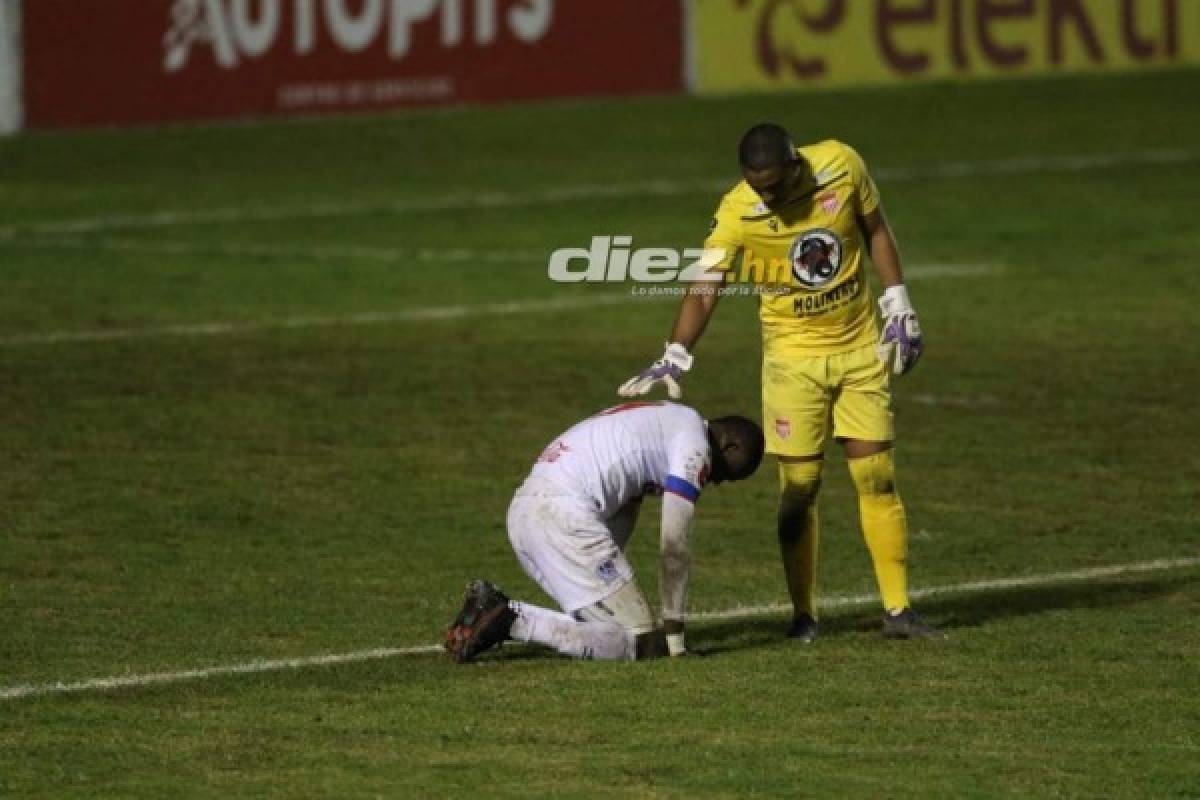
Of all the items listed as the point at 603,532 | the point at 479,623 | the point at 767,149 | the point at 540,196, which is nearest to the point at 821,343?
the point at 767,149

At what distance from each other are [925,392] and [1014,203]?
37.2 ft

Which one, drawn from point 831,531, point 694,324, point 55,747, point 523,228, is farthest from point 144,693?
point 523,228

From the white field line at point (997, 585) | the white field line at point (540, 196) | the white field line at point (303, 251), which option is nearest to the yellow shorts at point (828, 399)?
the white field line at point (997, 585)

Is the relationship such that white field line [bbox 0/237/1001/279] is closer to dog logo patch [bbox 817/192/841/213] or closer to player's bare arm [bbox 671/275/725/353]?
player's bare arm [bbox 671/275/725/353]

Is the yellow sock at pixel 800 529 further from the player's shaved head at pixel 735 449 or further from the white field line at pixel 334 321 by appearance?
the white field line at pixel 334 321

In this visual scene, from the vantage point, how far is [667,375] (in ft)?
39.3

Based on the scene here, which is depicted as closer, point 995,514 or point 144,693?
point 144,693

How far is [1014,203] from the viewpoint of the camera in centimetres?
3020

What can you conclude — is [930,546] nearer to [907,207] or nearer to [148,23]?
[907,207]

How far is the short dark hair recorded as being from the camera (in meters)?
11.9

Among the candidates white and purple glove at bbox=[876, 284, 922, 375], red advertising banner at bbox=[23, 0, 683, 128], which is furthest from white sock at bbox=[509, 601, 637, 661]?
red advertising banner at bbox=[23, 0, 683, 128]

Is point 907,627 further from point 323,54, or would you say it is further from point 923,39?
point 923,39

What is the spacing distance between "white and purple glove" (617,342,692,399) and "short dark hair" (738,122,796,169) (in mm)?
834

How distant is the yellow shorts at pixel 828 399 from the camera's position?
40.4 feet
